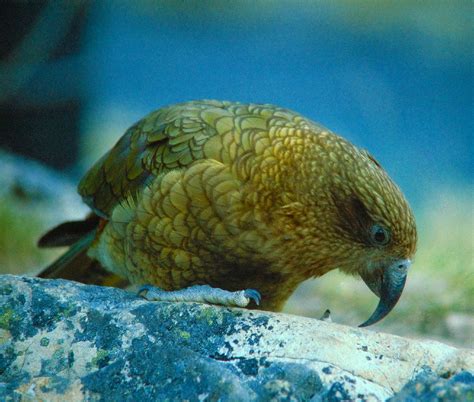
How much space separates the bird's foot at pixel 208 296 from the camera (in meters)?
2.59

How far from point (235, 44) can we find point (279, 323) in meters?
4.16

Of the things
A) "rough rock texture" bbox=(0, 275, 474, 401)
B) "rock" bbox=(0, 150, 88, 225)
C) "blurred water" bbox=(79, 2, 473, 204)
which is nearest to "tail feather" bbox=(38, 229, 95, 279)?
"rough rock texture" bbox=(0, 275, 474, 401)

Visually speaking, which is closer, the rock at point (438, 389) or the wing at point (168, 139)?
the rock at point (438, 389)

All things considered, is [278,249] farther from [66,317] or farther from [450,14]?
[450,14]

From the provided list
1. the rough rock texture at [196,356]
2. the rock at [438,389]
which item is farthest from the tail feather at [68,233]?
the rock at [438,389]

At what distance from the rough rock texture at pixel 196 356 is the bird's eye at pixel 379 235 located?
549 mm

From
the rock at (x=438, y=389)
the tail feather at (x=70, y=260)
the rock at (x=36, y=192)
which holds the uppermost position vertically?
the rock at (x=438, y=389)

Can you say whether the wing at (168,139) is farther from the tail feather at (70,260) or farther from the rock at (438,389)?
the rock at (438,389)

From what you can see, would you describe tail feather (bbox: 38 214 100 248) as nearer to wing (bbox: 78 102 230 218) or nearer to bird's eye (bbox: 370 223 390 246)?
wing (bbox: 78 102 230 218)

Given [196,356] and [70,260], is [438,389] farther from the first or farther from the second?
[70,260]

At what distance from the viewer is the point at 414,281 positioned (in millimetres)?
4953

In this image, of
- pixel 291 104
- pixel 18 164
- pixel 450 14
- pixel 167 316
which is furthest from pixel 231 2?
pixel 167 316

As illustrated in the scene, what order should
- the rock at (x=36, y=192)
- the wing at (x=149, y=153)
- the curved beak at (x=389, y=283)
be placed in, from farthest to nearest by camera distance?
1. the rock at (x=36, y=192)
2. the wing at (x=149, y=153)
3. the curved beak at (x=389, y=283)

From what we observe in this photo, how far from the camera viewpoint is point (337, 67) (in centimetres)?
605
